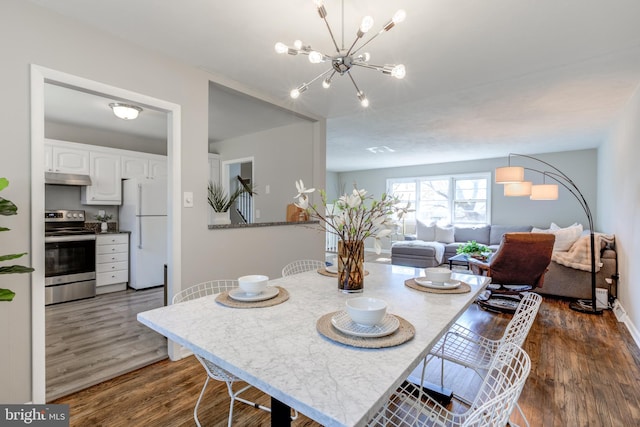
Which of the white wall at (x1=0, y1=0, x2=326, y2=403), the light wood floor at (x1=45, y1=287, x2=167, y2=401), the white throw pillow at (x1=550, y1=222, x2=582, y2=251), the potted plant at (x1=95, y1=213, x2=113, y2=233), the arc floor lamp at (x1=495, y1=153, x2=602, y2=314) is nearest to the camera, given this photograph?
the white wall at (x1=0, y1=0, x2=326, y2=403)

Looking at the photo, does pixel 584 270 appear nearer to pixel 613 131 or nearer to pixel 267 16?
pixel 613 131

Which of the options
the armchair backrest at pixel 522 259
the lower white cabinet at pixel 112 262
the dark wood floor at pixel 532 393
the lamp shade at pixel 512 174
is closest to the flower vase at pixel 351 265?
the dark wood floor at pixel 532 393

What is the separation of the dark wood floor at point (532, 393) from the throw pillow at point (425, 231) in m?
4.33

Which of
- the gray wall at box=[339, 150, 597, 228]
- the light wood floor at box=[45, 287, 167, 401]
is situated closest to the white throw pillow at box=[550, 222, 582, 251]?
the gray wall at box=[339, 150, 597, 228]

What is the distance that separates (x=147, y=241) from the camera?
Answer: 435 cm

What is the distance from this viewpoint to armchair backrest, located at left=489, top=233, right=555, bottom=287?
3254 mm

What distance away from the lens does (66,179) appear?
3.95 meters

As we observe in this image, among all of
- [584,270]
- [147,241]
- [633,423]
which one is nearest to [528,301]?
[633,423]

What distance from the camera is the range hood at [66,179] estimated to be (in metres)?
3.84

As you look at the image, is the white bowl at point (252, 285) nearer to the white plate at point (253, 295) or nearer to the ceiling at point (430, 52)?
the white plate at point (253, 295)

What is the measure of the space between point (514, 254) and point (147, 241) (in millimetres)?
4715

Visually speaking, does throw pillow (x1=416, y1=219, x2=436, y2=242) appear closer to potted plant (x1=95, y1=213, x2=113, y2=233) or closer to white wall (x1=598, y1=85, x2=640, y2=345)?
white wall (x1=598, y1=85, x2=640, y2=345)

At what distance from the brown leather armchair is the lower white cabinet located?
4.84 m

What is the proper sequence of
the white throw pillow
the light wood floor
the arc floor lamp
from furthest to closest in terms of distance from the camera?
the white throw pillow, the arc floor lamp, the light wood floor
